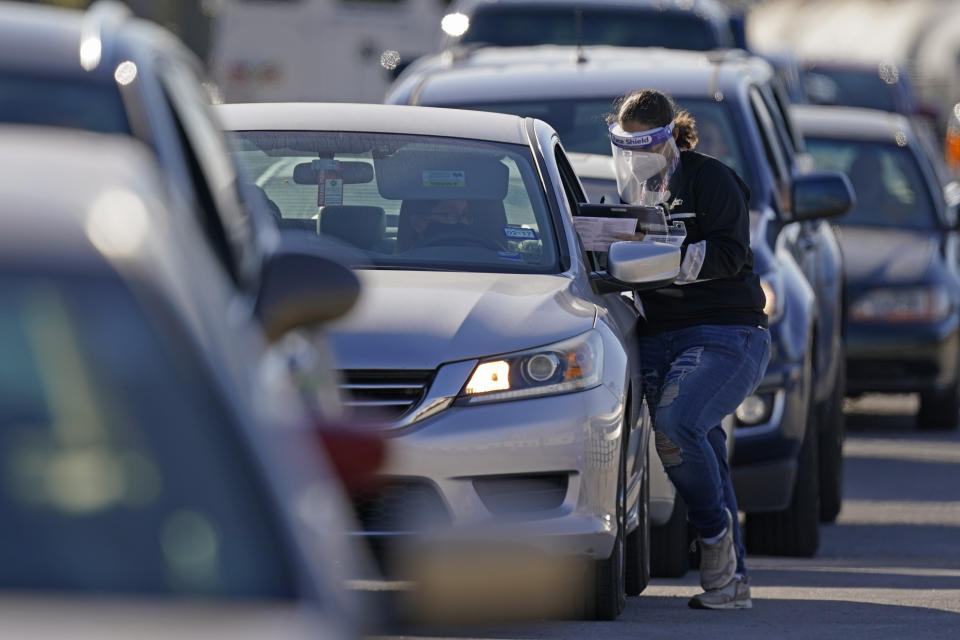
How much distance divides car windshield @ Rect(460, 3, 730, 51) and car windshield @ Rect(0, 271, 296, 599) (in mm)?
13054

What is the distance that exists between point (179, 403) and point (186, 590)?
0.24 metres

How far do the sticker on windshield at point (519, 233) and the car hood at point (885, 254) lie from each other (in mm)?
7934

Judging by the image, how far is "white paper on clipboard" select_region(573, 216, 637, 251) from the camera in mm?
7691

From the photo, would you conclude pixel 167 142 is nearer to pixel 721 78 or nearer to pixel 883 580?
pixel 883 580

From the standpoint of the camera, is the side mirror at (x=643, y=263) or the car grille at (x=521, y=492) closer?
the car grille at (x=521, y=492)

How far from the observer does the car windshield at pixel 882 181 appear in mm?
15672

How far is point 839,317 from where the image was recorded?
38.8 ft

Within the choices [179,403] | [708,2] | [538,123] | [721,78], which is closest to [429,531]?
[538,123]

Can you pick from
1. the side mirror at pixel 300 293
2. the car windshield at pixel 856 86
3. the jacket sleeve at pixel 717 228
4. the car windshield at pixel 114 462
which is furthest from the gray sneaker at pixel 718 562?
the car windshield at pixel 856 86

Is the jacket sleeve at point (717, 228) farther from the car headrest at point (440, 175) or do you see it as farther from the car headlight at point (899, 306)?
the car headlight at point (899, 306)

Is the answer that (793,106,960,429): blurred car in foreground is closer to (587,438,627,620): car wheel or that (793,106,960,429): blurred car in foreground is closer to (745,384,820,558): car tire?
(745,384,820,558): car tire

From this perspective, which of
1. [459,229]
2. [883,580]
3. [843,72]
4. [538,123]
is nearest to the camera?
[459,229]

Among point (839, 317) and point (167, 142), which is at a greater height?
point (167, 142)

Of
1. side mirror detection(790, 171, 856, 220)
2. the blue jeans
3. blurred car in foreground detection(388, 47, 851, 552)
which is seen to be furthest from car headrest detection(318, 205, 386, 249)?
side mirror detection(790, 171, 856, 220)
